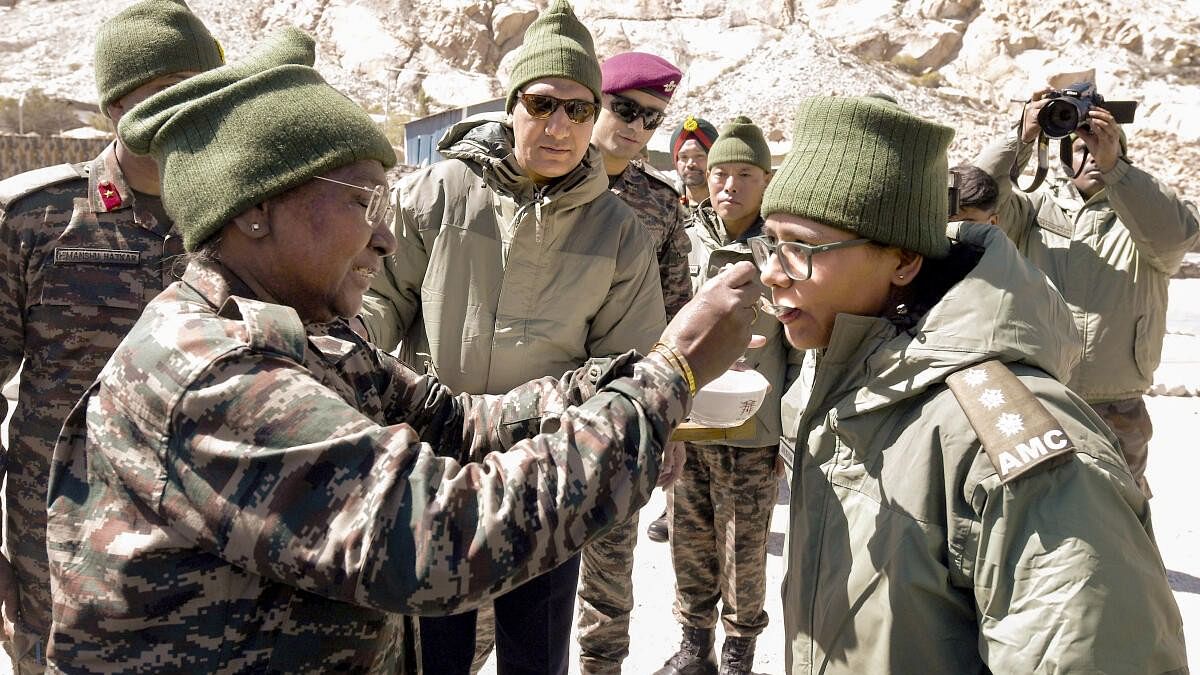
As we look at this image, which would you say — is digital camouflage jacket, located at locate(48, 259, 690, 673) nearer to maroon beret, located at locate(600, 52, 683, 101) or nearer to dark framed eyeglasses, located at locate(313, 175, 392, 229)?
dark framed eyeglasses, located at locate(313, 175, 392, 229)

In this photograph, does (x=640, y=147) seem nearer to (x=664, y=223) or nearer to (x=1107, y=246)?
(x=664, y=223)

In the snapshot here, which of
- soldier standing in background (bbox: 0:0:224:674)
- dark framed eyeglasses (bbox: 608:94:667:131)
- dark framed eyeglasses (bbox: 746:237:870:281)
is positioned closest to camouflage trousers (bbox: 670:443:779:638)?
→ dark framed eyeglasses (bbox: 608:94:667:131)

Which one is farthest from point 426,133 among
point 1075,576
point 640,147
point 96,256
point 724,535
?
point 1075,576

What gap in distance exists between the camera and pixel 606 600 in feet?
11.2

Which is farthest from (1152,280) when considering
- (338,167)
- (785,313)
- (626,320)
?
(338,167)

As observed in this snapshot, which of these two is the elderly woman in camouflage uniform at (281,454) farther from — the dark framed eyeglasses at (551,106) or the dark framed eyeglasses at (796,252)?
the dark framed eyeglasses at (551,106)

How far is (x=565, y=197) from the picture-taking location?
3027mm

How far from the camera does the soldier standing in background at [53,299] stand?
9.15 feet

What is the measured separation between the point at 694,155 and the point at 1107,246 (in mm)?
2452

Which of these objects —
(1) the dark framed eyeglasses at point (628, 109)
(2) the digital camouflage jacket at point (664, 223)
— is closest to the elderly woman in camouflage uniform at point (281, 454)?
(2) the digital camouflage jacket at point (664, 223)

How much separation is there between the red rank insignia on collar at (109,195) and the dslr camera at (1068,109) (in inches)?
150

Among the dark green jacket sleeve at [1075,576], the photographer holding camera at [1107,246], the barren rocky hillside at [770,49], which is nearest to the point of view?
the dark green jacket sleeve at [1075,576]

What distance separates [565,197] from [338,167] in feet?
4.57

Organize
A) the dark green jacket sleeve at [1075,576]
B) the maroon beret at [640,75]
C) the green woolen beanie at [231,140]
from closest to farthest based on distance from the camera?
the dark green jacket sleeve at [1075,576] < the green woolen beanie at [231,140] < the maroon beret at [640,75]
